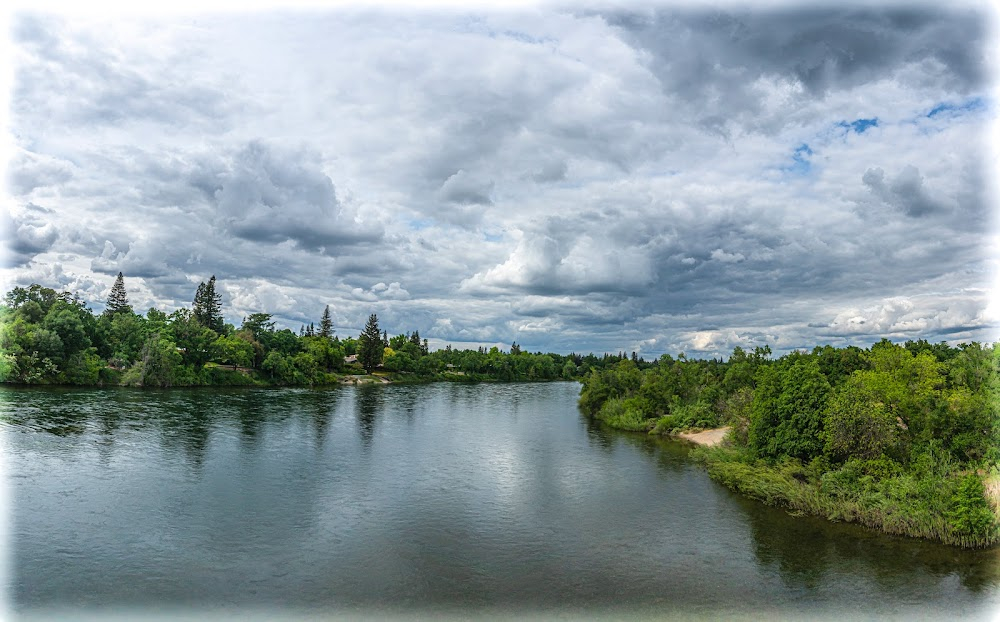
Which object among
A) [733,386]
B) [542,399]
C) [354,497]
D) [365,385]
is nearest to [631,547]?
[354,497]

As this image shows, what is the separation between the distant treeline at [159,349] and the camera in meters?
77.3

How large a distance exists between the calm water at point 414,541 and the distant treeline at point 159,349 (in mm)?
34625

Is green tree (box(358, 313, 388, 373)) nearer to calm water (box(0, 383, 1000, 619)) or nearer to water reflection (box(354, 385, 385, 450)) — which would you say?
water reflection (box(354, 385, 385, 450))

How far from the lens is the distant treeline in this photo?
3044 inches

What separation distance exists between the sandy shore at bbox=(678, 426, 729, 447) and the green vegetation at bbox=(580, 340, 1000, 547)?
32.0ft

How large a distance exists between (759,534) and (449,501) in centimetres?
1718

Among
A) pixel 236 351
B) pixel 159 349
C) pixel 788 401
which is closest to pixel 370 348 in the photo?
pixel 236 351

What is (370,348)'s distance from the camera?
15375 centimetres

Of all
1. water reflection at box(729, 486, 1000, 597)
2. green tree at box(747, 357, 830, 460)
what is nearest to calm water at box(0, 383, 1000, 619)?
water reflection at box(729, 486, 1000, 597)

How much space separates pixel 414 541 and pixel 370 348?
13164 centimetres

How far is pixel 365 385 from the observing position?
132m

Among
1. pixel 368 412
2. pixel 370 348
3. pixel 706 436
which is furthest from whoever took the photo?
pixel 370 348

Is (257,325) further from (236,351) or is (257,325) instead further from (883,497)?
(883,497)

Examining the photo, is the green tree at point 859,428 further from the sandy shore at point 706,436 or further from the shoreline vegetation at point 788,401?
the sandy shore at point 706,436
